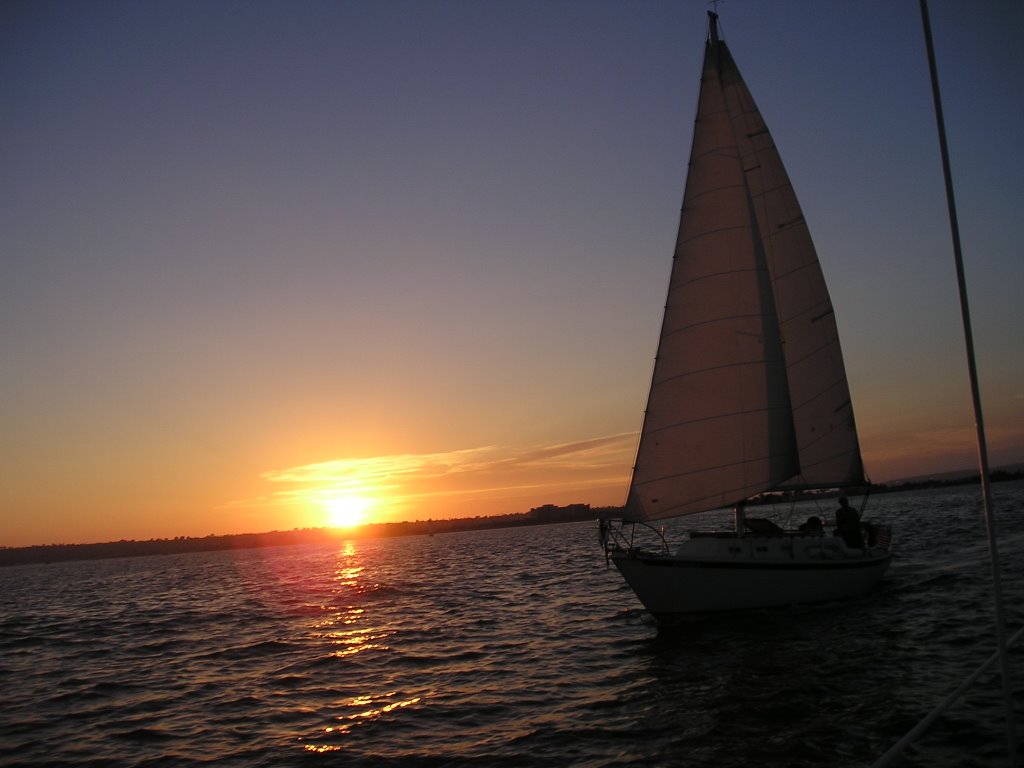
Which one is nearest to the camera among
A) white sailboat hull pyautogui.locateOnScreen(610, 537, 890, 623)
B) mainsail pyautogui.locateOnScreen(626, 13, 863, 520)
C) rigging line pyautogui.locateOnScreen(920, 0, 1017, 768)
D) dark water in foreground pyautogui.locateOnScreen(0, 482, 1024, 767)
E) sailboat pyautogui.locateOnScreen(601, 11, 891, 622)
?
rigging line pyautogui.locateOnScreen(920, 0, 1017, 768)

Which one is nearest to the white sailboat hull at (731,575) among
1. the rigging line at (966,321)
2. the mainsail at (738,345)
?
the mainsail at (738,345)

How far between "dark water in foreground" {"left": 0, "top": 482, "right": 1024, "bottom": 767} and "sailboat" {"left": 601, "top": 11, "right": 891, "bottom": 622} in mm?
1356

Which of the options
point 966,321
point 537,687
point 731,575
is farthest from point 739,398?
point 966,321

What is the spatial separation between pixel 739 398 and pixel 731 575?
500 centimetres

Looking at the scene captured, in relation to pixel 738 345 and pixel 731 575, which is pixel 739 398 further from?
pixel 731 575

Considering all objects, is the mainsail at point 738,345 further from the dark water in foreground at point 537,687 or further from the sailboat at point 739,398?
the dark water in foreground at point 537,687

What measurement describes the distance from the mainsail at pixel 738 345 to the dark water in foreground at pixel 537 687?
4087 millimetres

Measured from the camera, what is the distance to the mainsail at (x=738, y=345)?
67.6 ft

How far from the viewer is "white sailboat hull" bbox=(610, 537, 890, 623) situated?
19156mm

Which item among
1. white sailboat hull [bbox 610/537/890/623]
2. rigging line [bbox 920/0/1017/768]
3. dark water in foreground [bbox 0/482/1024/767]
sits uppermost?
rigging line [bbox 920/0/1017/768]

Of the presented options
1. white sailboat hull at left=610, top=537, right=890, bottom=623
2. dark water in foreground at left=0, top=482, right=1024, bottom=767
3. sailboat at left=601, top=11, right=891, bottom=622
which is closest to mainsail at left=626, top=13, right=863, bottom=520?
sailboat at left=601, top=11, right=891, bottom=622

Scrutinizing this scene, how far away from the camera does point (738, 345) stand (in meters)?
21.1

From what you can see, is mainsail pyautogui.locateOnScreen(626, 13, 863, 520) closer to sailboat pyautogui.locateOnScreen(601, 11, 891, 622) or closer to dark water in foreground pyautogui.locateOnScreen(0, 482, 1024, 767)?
sailboat pyautogui.locateOnScreen(601, 11, 891, 622)

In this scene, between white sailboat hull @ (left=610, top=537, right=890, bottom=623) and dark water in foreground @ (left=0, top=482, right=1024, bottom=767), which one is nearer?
dark water in foreground @ (left=0, top=482, right=1024, bottom=767)
